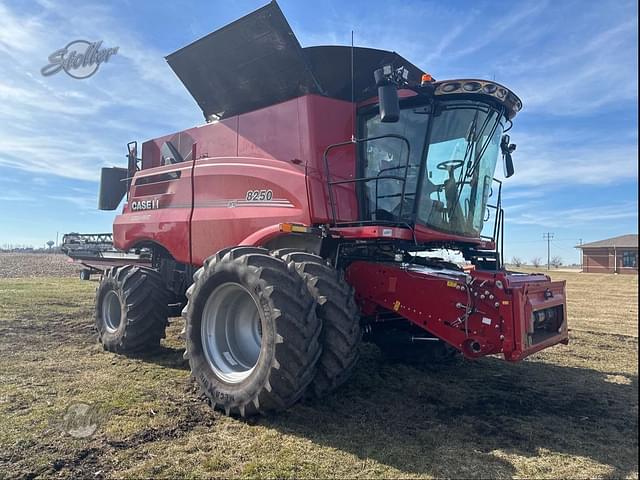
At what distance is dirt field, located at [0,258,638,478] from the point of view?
3.20m

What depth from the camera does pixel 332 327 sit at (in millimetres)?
3943

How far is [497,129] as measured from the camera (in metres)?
5.44

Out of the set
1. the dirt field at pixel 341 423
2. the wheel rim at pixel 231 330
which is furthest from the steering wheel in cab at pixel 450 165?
the wheel rim at pixel 231 330

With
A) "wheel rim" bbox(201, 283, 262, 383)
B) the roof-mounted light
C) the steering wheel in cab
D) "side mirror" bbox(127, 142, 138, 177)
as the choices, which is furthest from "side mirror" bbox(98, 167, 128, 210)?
the roof-mounted light

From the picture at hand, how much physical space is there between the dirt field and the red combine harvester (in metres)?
0.38

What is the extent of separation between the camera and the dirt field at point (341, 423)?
320 centimetres

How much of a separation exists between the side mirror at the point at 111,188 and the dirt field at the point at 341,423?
306cm

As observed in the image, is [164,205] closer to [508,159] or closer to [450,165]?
[450,165]

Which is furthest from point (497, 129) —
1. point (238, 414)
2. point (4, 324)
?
point (4, 324)

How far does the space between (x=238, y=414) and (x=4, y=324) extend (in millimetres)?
6349

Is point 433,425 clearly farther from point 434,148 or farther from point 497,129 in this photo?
point 497,129

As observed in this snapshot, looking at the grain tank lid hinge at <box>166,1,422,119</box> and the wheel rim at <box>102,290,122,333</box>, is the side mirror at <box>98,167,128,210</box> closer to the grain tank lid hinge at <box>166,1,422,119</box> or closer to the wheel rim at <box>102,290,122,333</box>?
the wheel rim at <box>102,290,122,333</box>

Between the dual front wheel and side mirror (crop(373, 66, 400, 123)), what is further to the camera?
side mirror (crop(373, 66, 400, 123))

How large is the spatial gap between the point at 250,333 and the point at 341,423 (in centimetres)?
132
